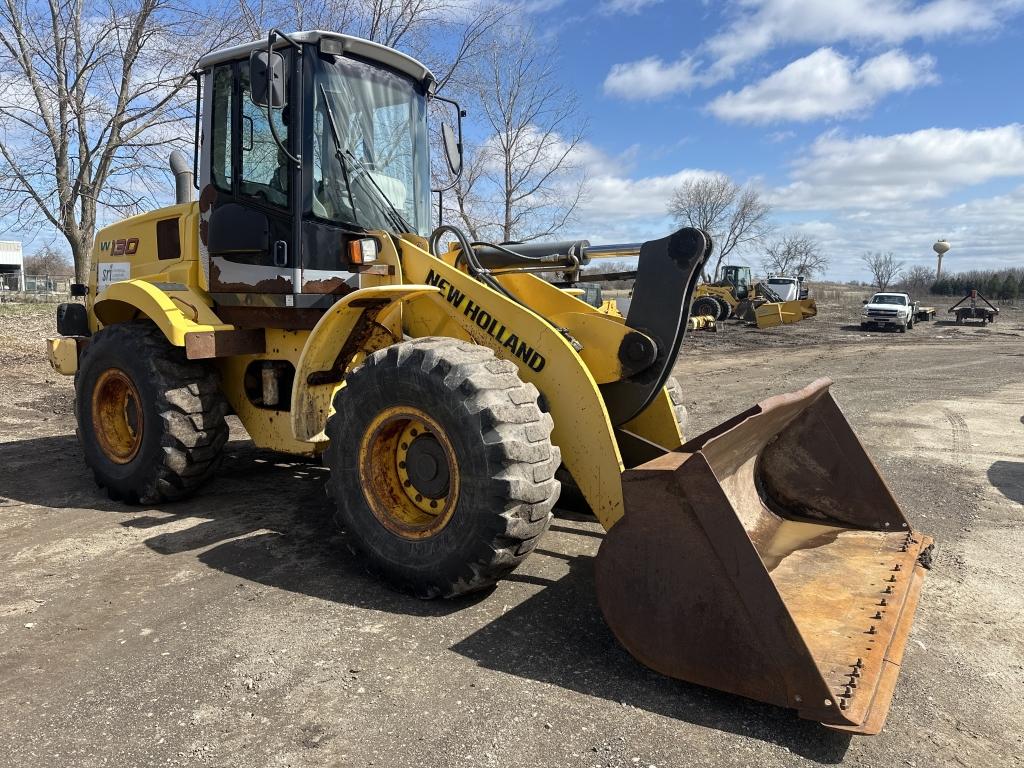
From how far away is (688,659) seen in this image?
9.36ft

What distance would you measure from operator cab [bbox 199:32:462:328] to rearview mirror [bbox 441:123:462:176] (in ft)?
1.40

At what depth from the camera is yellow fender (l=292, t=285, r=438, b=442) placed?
13.7ft

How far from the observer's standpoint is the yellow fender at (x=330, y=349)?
13.7 feet

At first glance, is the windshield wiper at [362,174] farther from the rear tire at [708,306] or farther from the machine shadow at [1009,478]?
the rear tire at [708,306]

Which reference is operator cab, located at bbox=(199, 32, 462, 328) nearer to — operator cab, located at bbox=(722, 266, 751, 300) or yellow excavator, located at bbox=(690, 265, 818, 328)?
yellow excavator, located at bbox=(690, 265, 818, 328)

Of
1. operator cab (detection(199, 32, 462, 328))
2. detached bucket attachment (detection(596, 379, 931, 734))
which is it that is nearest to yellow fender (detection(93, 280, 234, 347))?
operator cab (detection(199, 32, 462, 328))

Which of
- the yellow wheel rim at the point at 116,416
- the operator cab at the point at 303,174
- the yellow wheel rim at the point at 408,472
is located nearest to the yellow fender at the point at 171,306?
the operator cab at the point at 303,174

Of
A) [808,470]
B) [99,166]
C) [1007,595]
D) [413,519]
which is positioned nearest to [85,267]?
[99,166]

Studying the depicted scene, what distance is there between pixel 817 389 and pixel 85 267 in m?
14.8

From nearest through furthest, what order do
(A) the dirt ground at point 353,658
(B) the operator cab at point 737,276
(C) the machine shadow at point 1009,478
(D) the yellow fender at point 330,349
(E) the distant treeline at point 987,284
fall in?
(A) the dirt ground at point 353,658 < (D) the yellow fender at point 330,349 < (C) the machine shadow at point 1009,478 < (B) the operator cab at point 737,276 < (E) the distant treeline at point 987,284

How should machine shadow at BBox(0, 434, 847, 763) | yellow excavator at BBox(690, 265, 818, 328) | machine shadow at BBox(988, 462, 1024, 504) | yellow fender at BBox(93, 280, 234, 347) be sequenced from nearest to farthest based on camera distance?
1. machine shadow at BBox(0, 434, 847, 763)
2. yellow fender at BBox(93, 280, 234, 347)
3. machine shadow at BBox(988, 462, 1024, 504)
4. yellow excavator at BBox(690, 265, 818, 328)

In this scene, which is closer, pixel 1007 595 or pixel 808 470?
pixel 1007 595

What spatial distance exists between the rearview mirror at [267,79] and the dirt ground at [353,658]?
2.58m

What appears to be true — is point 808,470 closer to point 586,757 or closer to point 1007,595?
point 1007,595
